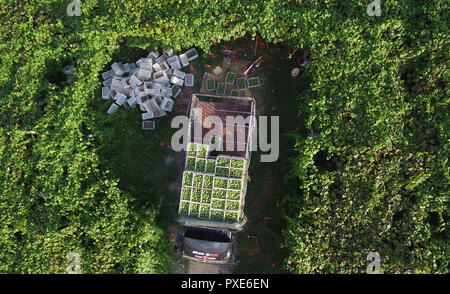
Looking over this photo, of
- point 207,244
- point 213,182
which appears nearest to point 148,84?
point 213,182

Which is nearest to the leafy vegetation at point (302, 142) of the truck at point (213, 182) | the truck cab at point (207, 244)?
the truck at point (213, 182)

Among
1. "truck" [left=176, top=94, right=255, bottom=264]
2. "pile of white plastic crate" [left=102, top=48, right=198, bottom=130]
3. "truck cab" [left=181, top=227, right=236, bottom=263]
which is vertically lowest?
"truck cab" [left=181, top=227, right=236, bottom=263]

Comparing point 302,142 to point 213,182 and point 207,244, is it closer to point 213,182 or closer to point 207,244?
point 213,182

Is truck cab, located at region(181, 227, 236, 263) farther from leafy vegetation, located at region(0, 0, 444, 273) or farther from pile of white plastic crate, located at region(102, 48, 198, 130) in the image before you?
pile of white plastic crate, located at region(102, 48, 198, 130)

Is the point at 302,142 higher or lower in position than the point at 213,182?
higher

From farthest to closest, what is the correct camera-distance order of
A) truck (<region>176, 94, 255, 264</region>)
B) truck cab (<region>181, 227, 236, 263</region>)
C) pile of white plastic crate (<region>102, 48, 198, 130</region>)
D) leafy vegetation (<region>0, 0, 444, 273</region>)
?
pile of white plastic crate (<region>102, 48, 198, 130</region>) < truck cab (<region>181, 227, 236, 263</region>) < truck (<region>176, 94, 255, 264</region>) < leafy vegetation (<region>0, 0, 444, 273</region>)

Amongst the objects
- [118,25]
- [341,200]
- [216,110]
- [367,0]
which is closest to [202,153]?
[216,110]

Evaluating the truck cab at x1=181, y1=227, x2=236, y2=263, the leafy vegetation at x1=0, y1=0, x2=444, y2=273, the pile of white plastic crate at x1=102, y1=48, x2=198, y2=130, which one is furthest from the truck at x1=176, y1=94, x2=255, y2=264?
the pile of white plastic crate at x1=102, y1=48, x2=198, y2=130
